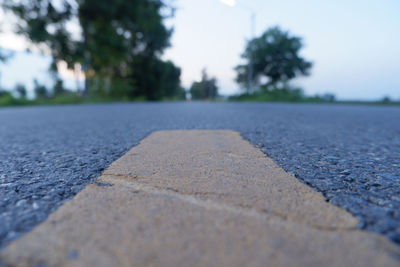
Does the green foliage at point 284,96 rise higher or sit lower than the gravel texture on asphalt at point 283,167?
higher

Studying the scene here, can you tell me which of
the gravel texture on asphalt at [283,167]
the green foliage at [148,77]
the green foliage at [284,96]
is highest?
the green foliage at [148,77]

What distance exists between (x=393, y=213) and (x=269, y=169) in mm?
397

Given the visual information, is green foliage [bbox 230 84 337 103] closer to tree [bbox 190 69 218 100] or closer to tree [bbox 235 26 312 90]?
tree [bbox 235 26 312 90]

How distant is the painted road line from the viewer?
0.40 meters

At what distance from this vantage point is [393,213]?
0.56 m

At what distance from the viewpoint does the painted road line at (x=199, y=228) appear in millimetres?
397

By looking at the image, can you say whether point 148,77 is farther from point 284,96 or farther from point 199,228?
point 199,228

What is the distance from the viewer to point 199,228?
48 centimetres

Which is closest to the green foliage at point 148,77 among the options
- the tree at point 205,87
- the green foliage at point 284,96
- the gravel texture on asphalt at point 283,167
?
the green foliage at point 284,96

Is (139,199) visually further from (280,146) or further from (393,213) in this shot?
(280,146)

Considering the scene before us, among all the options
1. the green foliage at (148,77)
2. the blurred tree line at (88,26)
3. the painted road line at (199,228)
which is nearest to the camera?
the painted road line at (199,228)

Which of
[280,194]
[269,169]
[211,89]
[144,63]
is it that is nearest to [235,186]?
[280,194]

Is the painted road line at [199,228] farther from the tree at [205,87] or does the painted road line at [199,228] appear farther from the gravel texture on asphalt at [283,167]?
the tree at [205,87]

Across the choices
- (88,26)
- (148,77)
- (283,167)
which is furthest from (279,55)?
(283,167)
